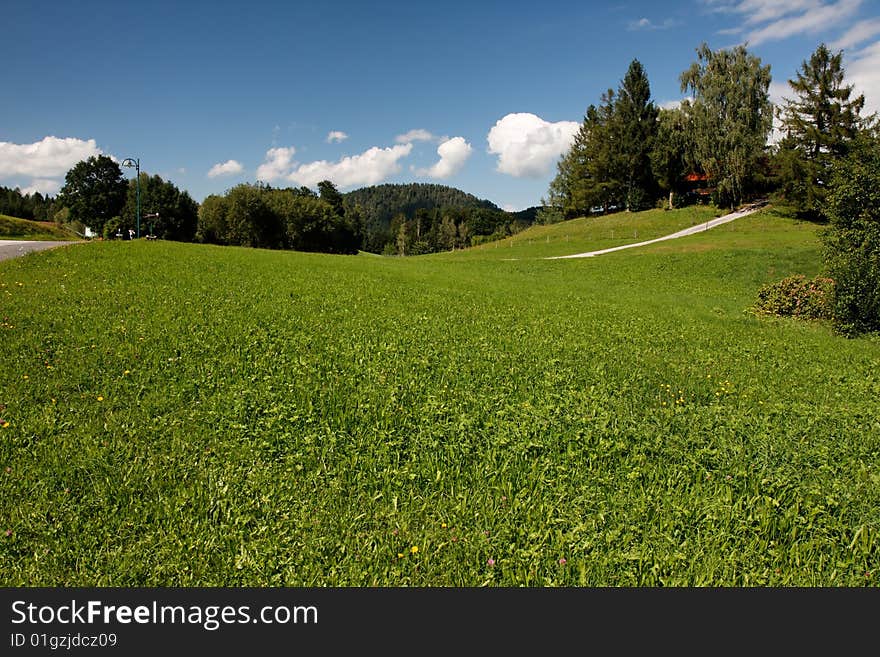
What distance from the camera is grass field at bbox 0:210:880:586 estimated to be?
4406mm

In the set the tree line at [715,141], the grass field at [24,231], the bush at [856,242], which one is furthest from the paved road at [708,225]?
the grass field at [24,231]

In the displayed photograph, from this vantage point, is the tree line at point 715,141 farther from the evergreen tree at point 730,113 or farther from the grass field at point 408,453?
the grass field at point 408,453

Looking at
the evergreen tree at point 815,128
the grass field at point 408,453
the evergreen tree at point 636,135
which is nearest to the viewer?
the grass field at point 408,453

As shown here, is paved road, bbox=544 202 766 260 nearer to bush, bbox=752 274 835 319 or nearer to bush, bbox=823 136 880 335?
bush, bbox=752 274 835 319

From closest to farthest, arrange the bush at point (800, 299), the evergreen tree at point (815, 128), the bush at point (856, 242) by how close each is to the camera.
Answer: the bush at point (856, 242), the bush at point (800, 299), the evergreen tree at point (815, 128)

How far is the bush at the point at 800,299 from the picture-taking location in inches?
776

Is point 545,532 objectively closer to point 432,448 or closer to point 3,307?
point 432,448

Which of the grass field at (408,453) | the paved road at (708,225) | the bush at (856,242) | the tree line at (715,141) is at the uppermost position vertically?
the tree line at (715,141)

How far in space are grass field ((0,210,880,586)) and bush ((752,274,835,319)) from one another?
7.61 metres

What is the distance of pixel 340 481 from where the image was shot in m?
5.48

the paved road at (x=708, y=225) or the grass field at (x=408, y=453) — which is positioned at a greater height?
the paved road at (x=708, y=225)

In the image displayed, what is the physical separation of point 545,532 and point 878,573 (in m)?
3.01

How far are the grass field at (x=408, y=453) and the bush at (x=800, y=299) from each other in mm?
7612

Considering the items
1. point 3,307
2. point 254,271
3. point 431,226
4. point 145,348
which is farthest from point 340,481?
point 431,226
